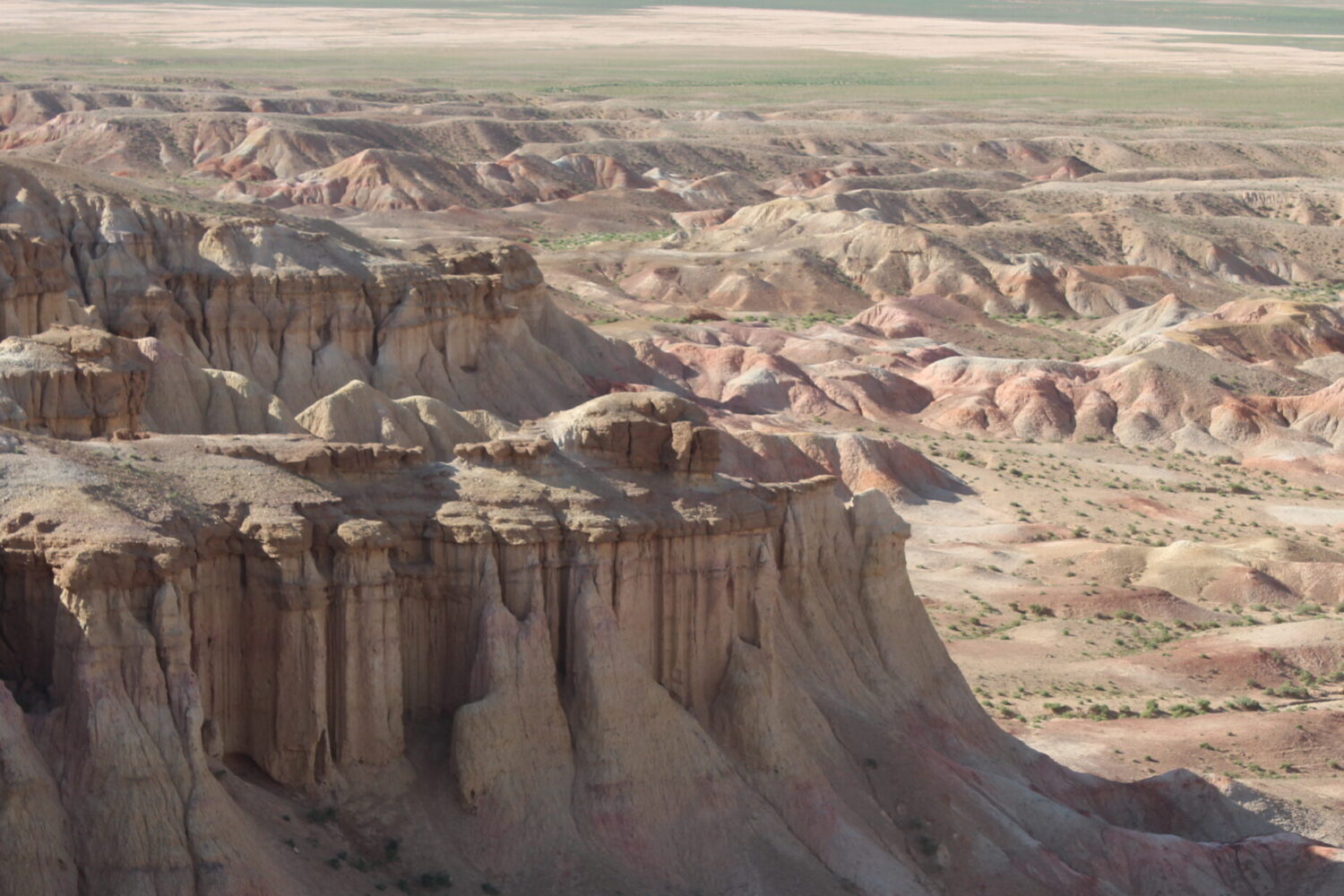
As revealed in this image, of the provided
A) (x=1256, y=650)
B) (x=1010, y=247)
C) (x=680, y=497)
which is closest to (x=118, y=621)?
(x=680, y=497)

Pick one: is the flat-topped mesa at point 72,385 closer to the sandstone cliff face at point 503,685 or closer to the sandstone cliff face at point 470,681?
the sandstone cliff face at point 503,685

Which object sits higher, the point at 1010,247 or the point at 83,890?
the point at 83,890

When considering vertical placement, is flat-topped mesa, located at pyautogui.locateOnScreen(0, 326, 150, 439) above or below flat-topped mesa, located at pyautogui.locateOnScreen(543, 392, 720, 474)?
below

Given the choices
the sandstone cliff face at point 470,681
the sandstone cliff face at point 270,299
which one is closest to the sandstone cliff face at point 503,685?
the sandstone cliff face at point 470,681

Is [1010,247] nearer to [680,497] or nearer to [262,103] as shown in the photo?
[262,103]

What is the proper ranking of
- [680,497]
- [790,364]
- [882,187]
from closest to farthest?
[680,497] → [790,364] → [882,187]

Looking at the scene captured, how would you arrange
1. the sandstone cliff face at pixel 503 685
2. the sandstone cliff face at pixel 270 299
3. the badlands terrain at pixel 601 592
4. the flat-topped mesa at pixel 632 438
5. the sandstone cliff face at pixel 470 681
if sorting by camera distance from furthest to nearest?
the sandstone cliff face at pixel 270 299 → the flat-topped mesa at pixel 632 438 → the badlands terrain at pixel 601 592 → the sandstone cliff face at pixel 503 685 → the sandstone cliff face at pixel 470 681

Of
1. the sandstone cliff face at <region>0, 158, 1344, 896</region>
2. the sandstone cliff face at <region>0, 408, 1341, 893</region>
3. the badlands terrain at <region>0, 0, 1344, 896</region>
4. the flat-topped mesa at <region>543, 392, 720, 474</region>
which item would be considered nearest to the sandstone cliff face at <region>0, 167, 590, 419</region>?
the badlands terrain at <region>0, 0, 1344, 896</region>

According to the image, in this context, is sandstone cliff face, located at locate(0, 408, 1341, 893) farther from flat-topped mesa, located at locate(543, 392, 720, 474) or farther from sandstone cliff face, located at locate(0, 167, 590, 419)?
sandstone cliff face, located at locate(0, 167, 590, 419)

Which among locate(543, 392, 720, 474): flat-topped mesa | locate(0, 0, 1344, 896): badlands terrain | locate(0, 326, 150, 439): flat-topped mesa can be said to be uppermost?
locate(543, 392, 720, 474): flat-topped mesa
